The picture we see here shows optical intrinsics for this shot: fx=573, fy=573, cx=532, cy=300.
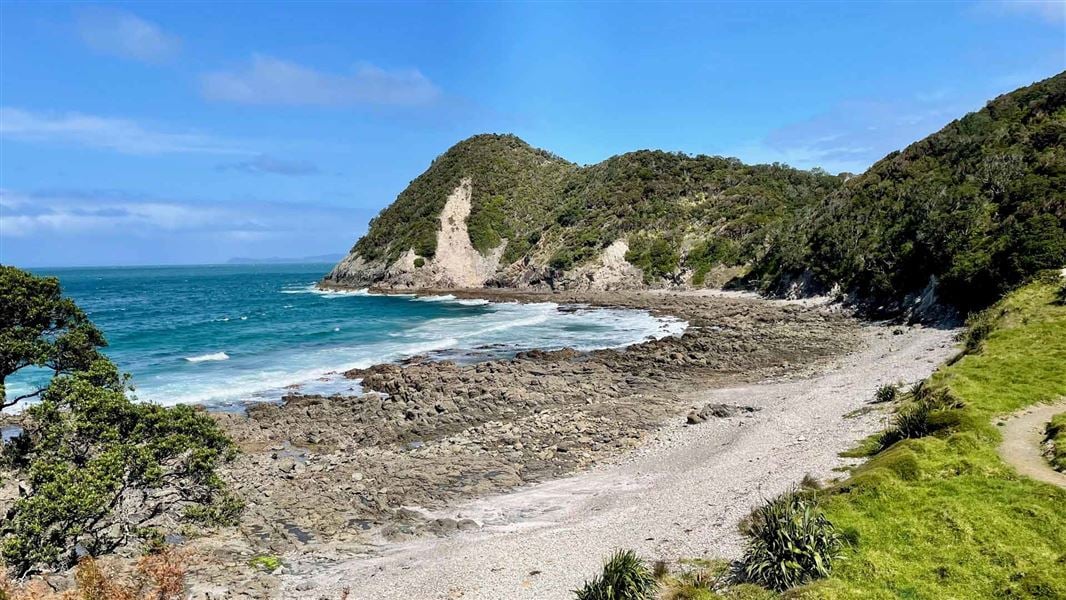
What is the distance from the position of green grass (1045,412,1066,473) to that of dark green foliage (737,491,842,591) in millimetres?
6899

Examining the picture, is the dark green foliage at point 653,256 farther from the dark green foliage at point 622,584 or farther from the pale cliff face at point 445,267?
the dark green foliage at point 622,584

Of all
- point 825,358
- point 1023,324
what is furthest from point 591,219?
point 1023,324

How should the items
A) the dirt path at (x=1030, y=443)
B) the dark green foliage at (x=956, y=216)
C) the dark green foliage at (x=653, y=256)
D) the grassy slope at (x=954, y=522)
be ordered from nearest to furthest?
the grassy slope at (x=954, y=522) < the dirt path at (x=1030, y=443) < the dark green foliage at (x=956, y=216) < the dark green foliage at (x=653, y=256)

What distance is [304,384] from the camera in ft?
125

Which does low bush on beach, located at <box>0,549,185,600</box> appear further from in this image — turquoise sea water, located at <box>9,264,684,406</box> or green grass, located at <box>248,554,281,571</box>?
turquoise sea water, located at <box>9,264,684,406</box>

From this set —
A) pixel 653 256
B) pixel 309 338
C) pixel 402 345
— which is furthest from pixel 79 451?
pixel 653 256

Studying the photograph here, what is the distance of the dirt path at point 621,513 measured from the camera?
44.8 feet

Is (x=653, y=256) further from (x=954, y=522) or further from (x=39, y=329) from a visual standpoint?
(x=39, y=329)

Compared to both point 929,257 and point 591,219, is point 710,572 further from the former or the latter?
point 591,219

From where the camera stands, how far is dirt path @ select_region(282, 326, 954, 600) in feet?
44.8

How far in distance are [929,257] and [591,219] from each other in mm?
67913

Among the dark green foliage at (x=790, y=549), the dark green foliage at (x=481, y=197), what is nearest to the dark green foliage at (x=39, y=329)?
the dark green foliage at (x=790, y=549)

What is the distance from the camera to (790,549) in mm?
11680

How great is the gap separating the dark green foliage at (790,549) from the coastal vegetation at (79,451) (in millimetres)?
12947
